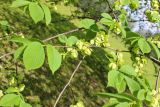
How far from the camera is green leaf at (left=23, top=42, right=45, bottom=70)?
1635mm

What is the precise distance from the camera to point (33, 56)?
164cm

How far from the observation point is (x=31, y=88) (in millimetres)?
8211

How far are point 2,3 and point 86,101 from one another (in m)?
6.32

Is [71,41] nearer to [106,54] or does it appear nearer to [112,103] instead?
[106,54]

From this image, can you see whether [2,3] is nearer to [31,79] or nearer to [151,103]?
[31,79]

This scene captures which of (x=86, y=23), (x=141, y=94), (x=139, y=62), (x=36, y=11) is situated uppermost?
(x=36, y=11)

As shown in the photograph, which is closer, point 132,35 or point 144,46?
point 144,46

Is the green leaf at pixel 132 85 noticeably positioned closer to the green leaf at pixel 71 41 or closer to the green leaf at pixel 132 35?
the green leaf at pixel 132 35

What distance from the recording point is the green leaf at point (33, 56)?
1.63 metres

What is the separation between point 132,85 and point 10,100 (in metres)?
0.62

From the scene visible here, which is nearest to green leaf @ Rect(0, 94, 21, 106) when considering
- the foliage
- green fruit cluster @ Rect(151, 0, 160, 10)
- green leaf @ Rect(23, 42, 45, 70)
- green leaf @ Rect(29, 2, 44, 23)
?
the foliage

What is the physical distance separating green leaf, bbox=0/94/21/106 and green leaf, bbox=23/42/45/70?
0.27 meters

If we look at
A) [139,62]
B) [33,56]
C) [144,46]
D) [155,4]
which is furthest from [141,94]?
[155,4]

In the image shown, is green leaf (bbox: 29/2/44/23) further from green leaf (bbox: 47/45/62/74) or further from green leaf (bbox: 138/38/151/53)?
green leaf (bbox: 138/38/151/53)
